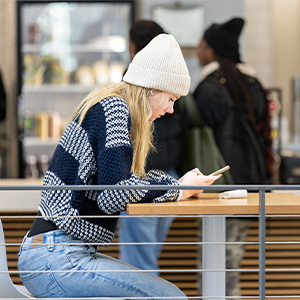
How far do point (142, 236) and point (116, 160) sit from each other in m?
1.02

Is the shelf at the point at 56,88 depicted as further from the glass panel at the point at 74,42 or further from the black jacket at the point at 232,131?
the black jacket at the point at 232,131

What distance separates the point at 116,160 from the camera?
123 centimetres

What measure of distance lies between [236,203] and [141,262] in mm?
1050

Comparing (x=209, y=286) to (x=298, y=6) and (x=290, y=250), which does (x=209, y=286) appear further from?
(x=298, y=6)

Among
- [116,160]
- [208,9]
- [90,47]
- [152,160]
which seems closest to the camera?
[116,160]

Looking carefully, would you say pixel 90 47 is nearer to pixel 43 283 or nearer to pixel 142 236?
pixel 142 236

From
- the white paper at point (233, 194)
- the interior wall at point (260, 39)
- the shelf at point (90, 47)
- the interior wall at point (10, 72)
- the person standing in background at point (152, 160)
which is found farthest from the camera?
the interior wall at point (260, 39)

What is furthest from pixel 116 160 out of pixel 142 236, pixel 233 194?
pixel 142 236

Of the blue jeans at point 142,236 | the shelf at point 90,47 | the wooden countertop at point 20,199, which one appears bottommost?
the blue jeans at point 142,236

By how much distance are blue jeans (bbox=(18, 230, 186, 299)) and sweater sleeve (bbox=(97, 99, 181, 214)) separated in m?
0.15

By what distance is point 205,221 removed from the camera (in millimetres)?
1596

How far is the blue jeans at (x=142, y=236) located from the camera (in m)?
2.17

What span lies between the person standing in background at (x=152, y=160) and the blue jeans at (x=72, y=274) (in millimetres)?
812

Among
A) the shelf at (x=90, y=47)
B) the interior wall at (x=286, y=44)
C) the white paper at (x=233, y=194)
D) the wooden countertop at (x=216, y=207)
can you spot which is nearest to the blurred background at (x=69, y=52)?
the shelf at (x=90, y=47)
